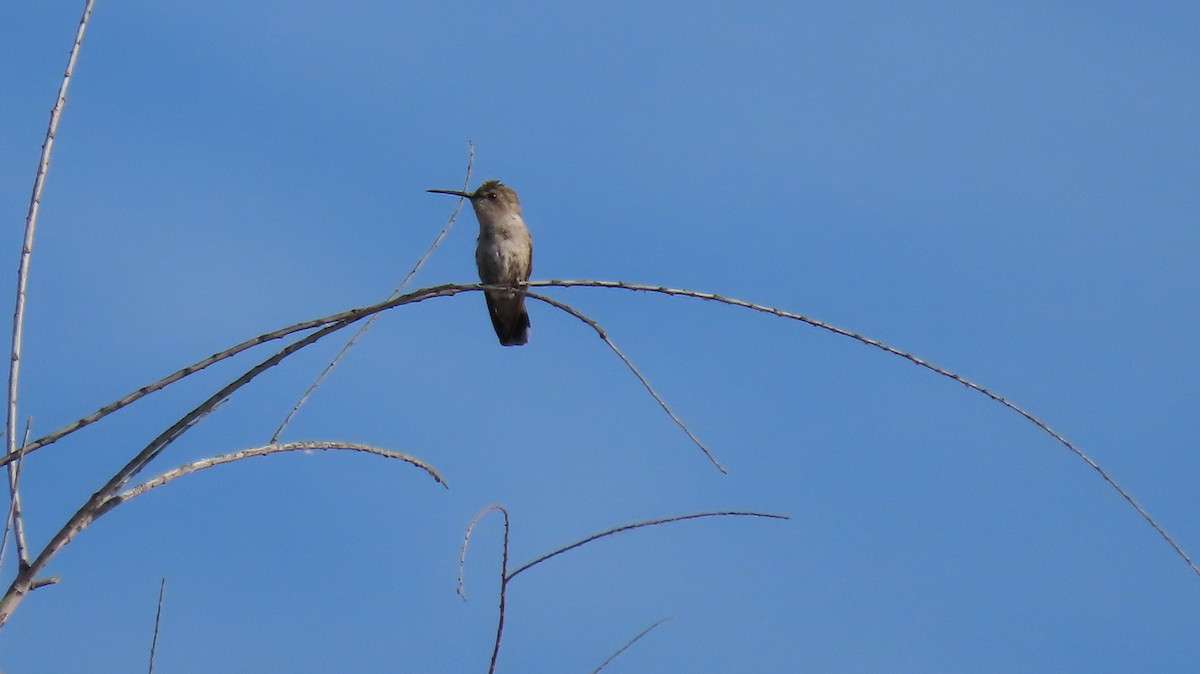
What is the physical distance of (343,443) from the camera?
2.53m

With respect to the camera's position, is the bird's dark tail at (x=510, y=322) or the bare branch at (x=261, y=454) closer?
the bare branch at (x=261, y=454)

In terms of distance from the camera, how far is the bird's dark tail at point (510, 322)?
9547mm

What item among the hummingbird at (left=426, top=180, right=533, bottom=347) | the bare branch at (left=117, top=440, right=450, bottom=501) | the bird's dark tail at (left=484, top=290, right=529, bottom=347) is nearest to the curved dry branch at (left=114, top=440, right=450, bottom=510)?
the bare branch at (left=117, top=440, right=450, bottom=501)

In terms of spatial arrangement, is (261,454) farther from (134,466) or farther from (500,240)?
(500,240)

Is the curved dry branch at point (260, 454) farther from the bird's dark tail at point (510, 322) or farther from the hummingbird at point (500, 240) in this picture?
the bird's dark tail at point (510, 322)

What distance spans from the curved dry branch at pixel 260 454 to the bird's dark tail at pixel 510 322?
22.7 ft

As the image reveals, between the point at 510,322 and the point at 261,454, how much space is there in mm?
7217

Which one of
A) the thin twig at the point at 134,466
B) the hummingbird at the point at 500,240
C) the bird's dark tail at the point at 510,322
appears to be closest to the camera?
the thin twig at the point at 134,466

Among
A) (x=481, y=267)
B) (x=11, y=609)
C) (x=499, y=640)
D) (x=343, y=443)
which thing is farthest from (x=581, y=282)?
(x=481, y=267)

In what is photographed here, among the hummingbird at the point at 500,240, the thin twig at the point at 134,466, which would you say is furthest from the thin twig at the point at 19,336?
the hummingbird at the point at 500,240

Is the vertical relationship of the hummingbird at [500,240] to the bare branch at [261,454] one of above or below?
above

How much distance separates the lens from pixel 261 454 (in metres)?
2.49

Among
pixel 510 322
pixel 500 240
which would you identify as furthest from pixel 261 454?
pixel 510 322

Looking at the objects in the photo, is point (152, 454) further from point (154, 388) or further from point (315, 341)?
point (315, 341)
